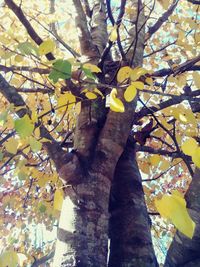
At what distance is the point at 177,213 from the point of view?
91 cm

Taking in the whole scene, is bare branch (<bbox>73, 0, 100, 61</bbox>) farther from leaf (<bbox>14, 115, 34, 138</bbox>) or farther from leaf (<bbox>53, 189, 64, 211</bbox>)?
leaf (<bbox>14, 115, 34, 138</bbox>)

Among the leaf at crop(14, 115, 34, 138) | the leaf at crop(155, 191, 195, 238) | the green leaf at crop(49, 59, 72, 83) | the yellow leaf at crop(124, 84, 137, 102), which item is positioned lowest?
the leaf at crop(155, 191, 195, 238)

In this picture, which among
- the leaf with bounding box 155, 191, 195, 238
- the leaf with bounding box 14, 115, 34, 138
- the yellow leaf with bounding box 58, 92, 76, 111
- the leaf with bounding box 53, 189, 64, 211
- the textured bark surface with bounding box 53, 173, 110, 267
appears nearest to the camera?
the leaf with bounding box 155, 191, 195, 238

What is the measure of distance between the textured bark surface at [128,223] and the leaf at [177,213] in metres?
0.68

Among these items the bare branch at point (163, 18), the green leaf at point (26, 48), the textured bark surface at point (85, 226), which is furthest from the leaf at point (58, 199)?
the bare branch at point (163, 18)

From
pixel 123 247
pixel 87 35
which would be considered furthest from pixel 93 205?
pixel 87 35

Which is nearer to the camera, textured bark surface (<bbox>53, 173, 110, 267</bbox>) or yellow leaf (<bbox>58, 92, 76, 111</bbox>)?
textured bark surface (<bbox>53, 173, 110, 267</bbox>)

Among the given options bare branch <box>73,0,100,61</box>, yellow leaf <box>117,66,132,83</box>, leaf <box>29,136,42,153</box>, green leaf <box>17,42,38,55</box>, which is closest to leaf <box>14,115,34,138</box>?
leaf <box>29,136,42,153</box>

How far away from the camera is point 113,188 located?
1873 millimetres

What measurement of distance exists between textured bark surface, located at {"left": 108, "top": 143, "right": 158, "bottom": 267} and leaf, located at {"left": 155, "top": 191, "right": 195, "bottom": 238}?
0.68 m

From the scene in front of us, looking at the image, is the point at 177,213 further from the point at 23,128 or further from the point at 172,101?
the point at 172,101

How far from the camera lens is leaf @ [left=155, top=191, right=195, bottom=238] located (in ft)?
2.93

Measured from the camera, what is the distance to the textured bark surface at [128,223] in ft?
5.03

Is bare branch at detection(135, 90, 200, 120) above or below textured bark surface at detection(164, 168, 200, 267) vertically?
above
